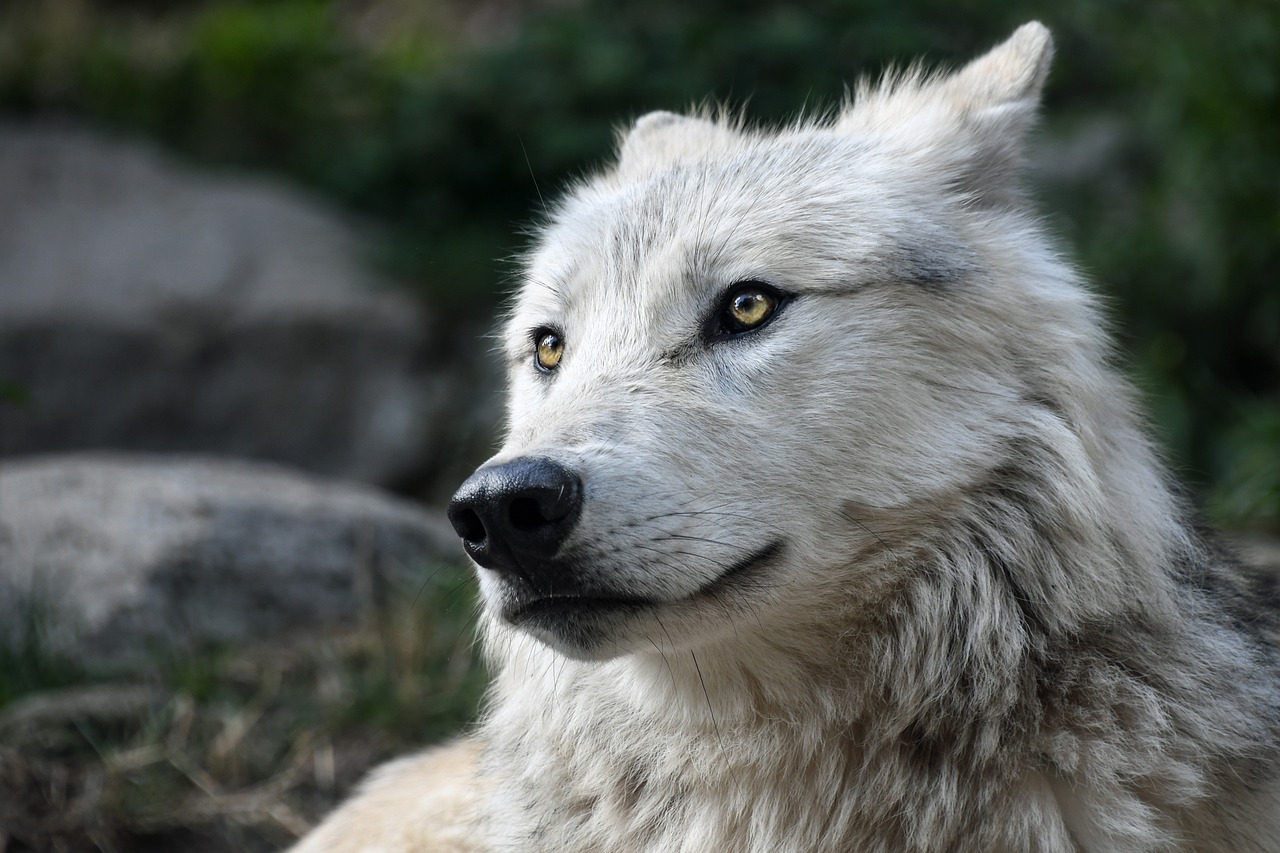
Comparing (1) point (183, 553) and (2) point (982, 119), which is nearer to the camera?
A: (2) point (982, 119)

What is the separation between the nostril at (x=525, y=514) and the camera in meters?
2.20

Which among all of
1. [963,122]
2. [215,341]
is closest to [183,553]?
[963,122]

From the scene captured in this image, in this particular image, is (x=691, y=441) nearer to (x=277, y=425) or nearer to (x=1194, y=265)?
(x=1194, y=265)

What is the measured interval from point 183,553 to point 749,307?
3.17 metres

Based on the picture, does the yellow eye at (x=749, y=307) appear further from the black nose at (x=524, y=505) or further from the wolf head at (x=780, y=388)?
the black nose at (x=524, y=505)

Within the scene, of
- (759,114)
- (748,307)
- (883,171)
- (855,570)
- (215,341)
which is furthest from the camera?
(215,341)

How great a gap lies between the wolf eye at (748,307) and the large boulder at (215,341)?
5932 mm

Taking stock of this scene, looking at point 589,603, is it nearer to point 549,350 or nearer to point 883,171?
point 549,350

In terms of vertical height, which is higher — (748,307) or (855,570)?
(748,307)

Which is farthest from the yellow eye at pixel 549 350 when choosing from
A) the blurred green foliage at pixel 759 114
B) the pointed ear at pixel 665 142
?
the blurred green foliage at pixel 759 114

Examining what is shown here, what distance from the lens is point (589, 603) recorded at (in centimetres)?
230

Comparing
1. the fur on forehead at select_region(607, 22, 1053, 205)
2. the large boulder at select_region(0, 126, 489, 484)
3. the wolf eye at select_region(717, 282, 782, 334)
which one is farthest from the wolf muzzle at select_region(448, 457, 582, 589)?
the large boulder at select_region(0, 126, 489, 484)

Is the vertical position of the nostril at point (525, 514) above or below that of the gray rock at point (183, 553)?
above

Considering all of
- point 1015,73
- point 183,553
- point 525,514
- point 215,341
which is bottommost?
point 183,553
